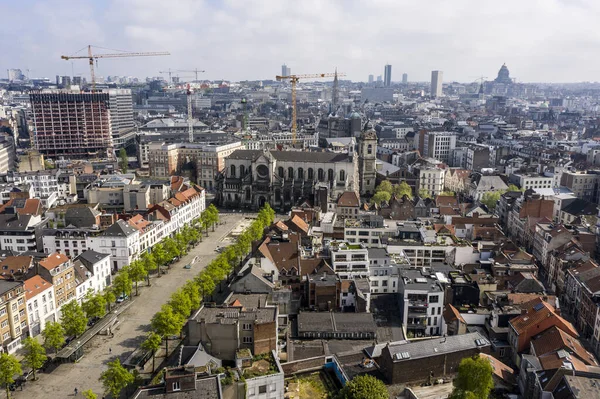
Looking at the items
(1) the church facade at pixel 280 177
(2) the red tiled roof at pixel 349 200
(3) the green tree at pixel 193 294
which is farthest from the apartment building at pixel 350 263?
(1) the church facade at pixel 280 177

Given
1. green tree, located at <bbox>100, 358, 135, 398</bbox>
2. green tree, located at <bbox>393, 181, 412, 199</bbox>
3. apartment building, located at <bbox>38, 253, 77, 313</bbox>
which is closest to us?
green tree, located at <bbox>100, 358, 135, 398</bbox>

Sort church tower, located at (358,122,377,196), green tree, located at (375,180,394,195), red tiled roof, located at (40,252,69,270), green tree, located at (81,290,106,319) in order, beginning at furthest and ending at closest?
church tower, located at (358,122,377,196) < green tree, located at (375,180,394,195) < red tiled roof, located at (40,252,69,270) < green tree, located at (81,290,106,319)

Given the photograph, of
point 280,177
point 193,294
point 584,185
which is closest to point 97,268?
point 193,294

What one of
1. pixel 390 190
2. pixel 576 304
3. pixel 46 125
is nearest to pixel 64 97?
pixel 46 125

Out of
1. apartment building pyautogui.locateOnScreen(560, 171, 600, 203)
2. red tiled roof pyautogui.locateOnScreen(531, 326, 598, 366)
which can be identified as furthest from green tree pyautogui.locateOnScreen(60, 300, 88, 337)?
apartment building pyautogui.locateOnScreen(560, 171, 600, 203)

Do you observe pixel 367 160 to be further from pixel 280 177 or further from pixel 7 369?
pixel 7 369

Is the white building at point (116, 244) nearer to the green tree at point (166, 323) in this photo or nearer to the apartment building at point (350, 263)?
the green tree at point (166, 323)

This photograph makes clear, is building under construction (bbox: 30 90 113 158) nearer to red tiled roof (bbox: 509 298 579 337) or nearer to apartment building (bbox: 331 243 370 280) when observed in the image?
apartment building (bbox: 331 243 370 280)
